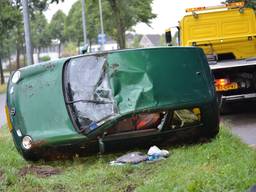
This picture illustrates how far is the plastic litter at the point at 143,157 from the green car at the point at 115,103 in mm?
169

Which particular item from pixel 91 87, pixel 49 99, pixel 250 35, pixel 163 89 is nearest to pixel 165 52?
pixel 163 89

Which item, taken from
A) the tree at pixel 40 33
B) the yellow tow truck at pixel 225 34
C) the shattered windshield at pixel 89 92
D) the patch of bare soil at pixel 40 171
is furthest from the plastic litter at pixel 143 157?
the tree at pixel 40 33

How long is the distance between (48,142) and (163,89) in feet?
5.34

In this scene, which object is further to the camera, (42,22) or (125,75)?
(42,22)

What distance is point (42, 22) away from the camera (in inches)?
3009

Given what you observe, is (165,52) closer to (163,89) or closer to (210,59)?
(163,89)

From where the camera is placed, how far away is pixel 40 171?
683cm

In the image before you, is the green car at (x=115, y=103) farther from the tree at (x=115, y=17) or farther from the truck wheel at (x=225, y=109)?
the tree at (x=115, y=17)

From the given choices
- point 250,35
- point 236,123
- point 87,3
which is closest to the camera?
point 236,123

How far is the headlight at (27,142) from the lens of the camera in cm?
701

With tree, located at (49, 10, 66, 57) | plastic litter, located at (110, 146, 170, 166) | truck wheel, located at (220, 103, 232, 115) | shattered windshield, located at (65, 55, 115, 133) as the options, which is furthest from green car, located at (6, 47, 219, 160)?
tree, located at (49, 10, 66, 57)

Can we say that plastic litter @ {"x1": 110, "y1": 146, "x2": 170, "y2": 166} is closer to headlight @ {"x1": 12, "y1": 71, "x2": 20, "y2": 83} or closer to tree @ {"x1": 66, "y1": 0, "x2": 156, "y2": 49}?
headlight @ {"x1": 12, "y1": 71, "x2": 20, "y2": 83}

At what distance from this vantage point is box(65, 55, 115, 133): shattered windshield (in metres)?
7.02

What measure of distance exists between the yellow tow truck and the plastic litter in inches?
187
